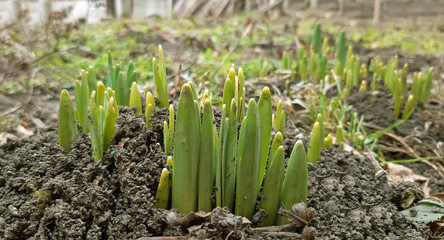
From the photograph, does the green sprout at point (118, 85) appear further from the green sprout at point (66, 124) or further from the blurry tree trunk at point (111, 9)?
the blurry tree trunk at point (111, 9)

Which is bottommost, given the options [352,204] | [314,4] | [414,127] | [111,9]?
[414,127]

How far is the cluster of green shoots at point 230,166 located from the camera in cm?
157

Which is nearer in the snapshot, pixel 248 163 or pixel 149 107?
pixel 248 163

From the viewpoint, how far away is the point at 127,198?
1713mm

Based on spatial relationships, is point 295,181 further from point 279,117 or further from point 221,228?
point 279,117

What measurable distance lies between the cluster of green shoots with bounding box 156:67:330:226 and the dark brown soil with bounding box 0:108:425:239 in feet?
0.30

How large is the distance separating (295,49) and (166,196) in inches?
206

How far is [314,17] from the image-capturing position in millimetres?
11297

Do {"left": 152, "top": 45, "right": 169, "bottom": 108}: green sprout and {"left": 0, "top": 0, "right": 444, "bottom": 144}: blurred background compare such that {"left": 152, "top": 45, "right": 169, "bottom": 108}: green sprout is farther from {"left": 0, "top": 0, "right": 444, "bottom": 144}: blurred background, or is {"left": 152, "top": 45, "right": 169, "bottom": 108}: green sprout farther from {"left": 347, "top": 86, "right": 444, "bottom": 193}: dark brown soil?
{"left": 347, "top": 86, "right": 444, "bottom": 193}: dark brown soil

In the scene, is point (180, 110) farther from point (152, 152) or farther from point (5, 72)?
point (5, 72)

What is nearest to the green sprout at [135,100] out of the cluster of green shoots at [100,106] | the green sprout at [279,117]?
the cluster of green shoots at [100,106]

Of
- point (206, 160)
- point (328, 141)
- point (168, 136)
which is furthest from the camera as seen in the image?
point (328, 141)

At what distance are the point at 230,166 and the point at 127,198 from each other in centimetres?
40

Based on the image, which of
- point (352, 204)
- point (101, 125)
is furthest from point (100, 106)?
point (352, 204)
